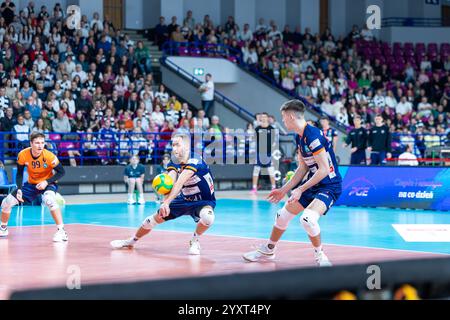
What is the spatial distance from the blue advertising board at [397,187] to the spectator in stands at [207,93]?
35.5 feet

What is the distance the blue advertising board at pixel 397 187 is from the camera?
20234 millimetres

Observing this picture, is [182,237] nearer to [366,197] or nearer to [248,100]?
[366,197]

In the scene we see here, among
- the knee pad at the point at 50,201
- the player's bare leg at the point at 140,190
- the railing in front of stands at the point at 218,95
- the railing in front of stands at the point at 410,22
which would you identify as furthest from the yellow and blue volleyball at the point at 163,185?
the railing in front of stands at the point at 410,22

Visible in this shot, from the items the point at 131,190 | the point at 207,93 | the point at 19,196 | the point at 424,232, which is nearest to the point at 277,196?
the point at 19,196

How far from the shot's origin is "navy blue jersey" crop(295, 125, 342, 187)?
10.2 metres

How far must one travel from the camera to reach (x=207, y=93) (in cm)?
3195

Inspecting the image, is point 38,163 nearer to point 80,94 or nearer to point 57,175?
point 57,175

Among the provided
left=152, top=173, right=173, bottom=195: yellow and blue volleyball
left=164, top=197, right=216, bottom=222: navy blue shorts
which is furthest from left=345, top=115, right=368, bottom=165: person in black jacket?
left=164, top=197, right=216, bottom=222: navy blue shorts

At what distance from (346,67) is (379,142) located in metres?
15.3

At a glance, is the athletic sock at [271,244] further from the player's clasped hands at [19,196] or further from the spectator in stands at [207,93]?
the spectator in stands at [207,93]

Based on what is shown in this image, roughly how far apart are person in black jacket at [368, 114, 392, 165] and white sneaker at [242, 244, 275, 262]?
12.4 meters
